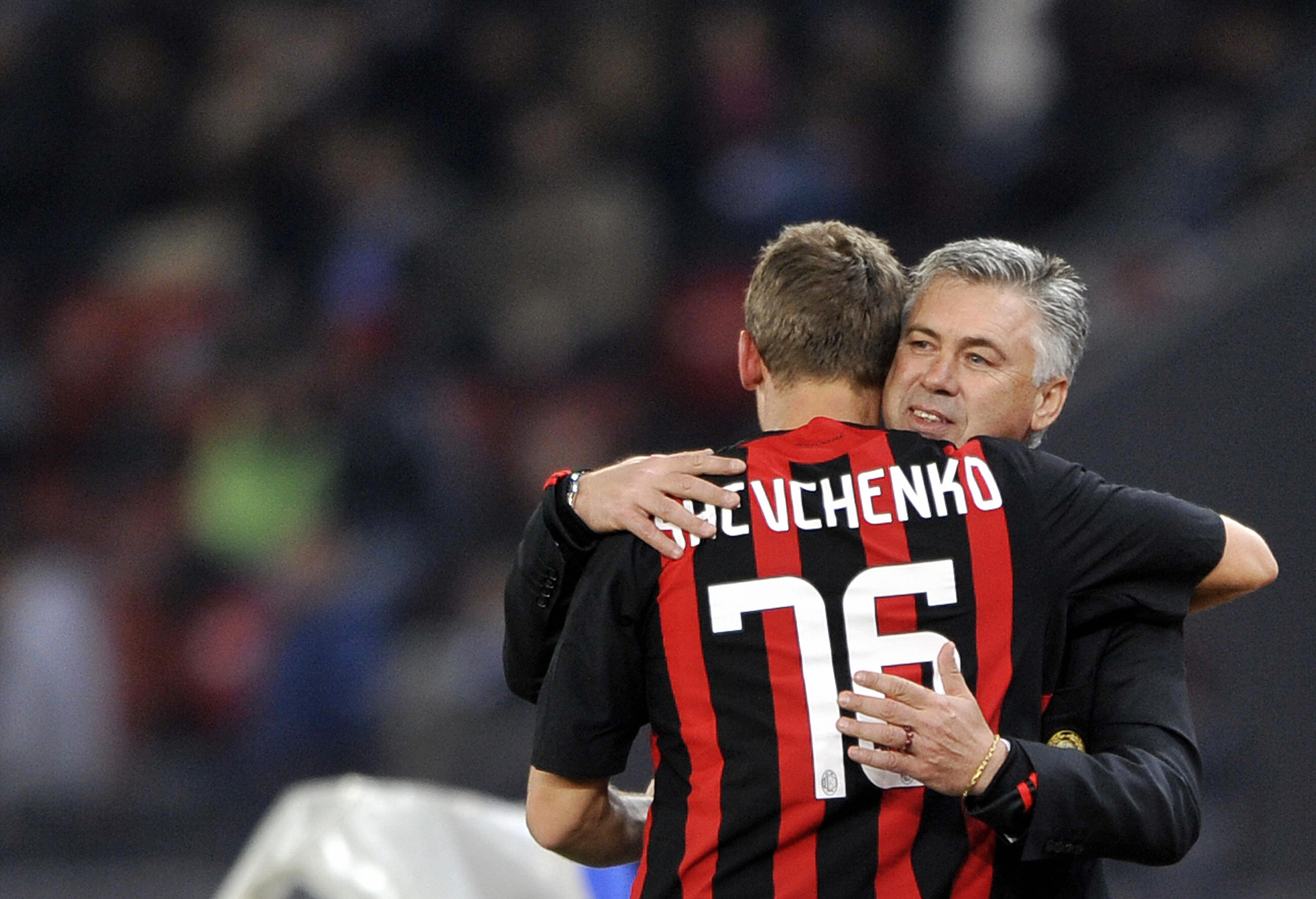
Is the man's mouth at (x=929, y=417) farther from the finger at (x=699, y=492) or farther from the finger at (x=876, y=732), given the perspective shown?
the finger at (x=876, y=732)

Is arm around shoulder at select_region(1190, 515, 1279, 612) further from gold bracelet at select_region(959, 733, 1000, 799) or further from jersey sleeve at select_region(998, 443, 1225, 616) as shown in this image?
gold bracelet at select_region(959, 733, 1000, 799)

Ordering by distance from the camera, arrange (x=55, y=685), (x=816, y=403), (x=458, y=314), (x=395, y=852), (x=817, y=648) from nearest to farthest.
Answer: (x=817, y=648), (x=816, y=403), (x=395, y=852), (x=55, y=685), (x=458, y=314)

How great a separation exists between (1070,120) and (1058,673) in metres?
5.91

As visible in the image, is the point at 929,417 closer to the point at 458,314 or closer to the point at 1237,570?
the point at 1237,570

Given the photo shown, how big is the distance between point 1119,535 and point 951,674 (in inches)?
12.6

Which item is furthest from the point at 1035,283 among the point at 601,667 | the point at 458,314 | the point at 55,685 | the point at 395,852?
the point at 458,314

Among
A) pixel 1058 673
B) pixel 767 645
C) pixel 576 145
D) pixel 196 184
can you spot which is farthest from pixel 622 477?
pixel 196 184

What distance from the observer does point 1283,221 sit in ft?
18.7

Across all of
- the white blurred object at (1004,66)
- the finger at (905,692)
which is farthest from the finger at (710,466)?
the white blurred object at (1004,66)

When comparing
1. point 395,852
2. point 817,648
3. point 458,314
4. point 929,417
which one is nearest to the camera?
point 817,648

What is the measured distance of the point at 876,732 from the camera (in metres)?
1.82

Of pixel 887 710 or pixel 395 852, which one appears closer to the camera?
pixel 887 710

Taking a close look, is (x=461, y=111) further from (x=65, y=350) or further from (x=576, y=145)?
(x=65, y=350)

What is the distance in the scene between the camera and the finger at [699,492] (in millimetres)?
1969
